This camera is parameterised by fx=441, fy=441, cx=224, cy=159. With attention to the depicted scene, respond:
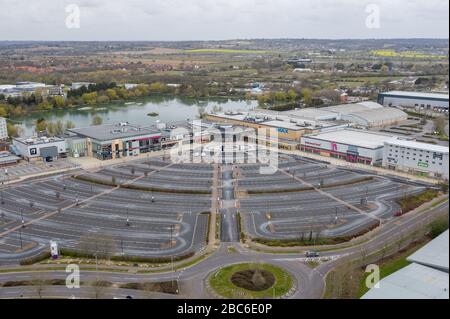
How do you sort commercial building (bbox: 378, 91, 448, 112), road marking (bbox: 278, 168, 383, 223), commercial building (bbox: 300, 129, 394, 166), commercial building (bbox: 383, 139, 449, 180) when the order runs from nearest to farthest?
1. road marking (bbox: 278, 168, 383, 223)
2. commercial building (bbox: 383, 139, 449, 180)
3. commercial building (bbox: 300, 129, 394, 166)
4. commercial building (bbox: 378, 91, 448, 112)

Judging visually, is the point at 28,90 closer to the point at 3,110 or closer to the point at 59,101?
the point at 59,101

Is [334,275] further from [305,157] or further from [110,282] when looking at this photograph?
[305,157]

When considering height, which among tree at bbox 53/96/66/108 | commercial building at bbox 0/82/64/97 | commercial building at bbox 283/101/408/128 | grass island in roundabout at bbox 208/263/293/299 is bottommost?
grass island in roundabout at bbox 208/263/293/299

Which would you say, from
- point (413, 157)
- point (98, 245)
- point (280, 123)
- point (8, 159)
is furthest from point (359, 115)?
point (98, 245)

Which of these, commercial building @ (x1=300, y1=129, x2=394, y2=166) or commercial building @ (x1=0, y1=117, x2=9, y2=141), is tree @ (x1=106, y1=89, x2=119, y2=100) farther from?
commercial building @ (x1=300, y1=129, x2=394, y2=166)

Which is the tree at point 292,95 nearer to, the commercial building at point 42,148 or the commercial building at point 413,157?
the commercial building at point 413,157

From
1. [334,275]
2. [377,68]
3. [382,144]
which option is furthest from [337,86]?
[334,275]

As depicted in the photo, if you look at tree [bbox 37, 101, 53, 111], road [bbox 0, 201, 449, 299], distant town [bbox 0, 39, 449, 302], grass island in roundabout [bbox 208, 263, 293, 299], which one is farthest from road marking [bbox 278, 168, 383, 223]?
tree [bbox 37, 101, 53, 111]
